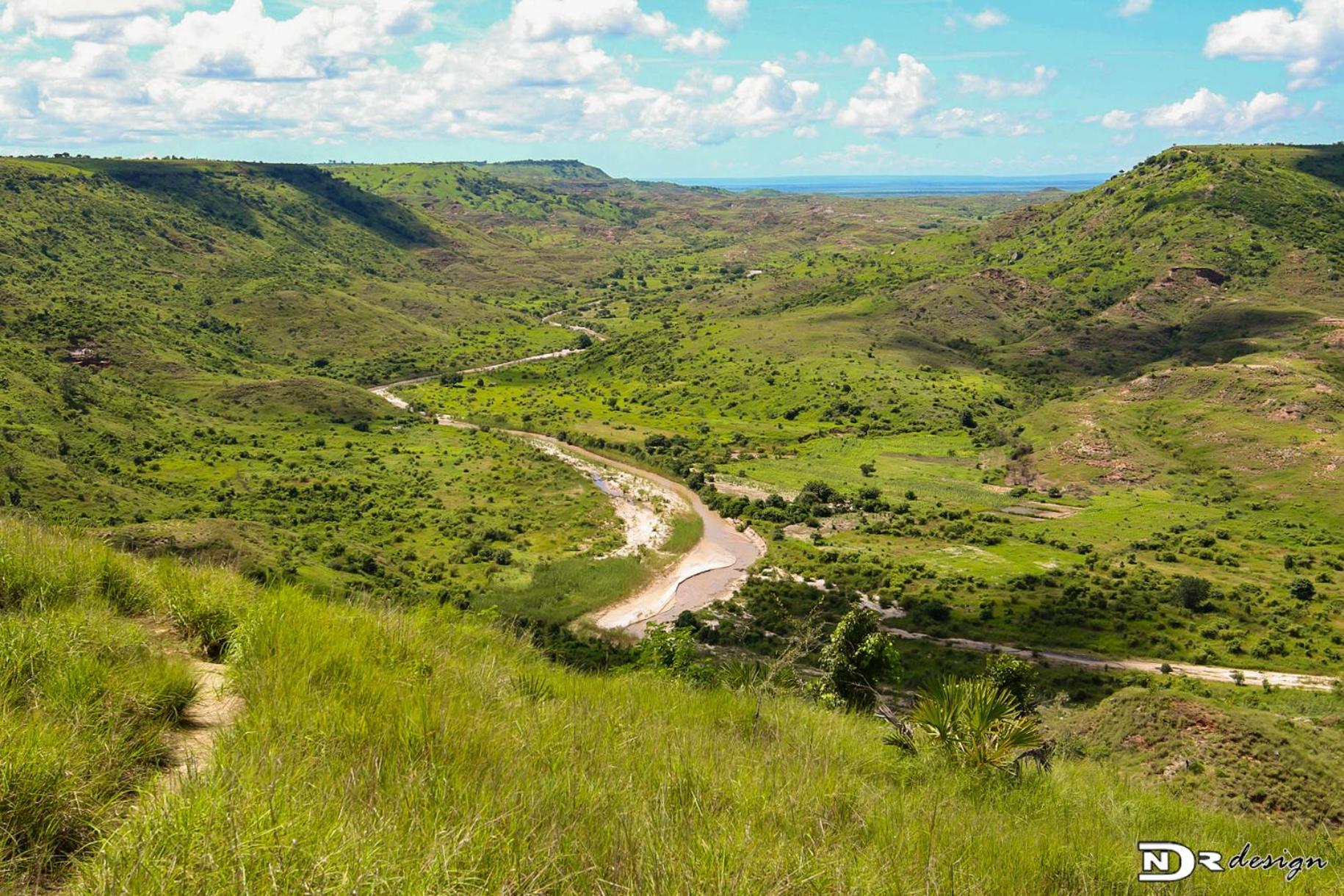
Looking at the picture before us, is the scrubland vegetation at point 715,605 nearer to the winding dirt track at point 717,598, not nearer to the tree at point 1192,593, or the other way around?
the tree at point 1192,593

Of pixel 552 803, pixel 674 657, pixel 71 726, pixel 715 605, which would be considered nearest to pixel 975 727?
pixel 552 803

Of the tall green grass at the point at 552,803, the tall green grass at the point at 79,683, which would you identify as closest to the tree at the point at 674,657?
the tall green grass at the point at 552,803

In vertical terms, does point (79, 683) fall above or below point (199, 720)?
above

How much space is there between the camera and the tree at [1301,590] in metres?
67.9

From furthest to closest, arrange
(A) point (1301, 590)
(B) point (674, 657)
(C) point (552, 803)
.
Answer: (A) point (1301, 590)
(B) point (674, 657)
(C) point (552, 803)

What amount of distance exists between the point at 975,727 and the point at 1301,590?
79681mm

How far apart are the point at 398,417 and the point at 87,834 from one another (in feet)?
450

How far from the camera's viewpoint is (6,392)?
94938 millimetres

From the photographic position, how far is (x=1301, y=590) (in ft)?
224

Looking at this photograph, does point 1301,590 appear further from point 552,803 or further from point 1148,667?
point 552,803

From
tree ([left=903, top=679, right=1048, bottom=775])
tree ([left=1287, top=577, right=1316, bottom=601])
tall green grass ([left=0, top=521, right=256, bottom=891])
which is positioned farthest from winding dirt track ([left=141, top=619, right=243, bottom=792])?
tree ([left=1287, top=577, right=1316, bottom=601])

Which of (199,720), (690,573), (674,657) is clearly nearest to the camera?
(199,720)

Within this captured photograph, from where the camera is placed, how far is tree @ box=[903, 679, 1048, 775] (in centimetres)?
897

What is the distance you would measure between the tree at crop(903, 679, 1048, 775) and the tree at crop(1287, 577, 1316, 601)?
255 ft
